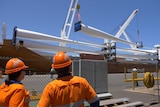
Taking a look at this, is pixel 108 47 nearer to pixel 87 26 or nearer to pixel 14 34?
pixel 87 26

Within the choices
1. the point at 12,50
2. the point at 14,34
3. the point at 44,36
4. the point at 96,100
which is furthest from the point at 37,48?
the point at 96,100

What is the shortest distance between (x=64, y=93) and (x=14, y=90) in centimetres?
56

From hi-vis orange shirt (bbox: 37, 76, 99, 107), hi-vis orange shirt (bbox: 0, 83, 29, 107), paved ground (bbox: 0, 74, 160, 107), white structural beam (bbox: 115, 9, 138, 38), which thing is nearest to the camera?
hi-vis orange shirt (bbox: 0, 83, 29, 107)

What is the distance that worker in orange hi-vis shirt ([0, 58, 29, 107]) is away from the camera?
96.0 inches

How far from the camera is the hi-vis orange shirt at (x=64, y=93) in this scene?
2.52 m

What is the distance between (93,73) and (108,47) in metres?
50.5

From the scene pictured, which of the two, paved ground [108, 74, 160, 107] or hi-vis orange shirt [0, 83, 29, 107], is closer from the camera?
hi-vis orange shirt [0, 83, 29, 107]

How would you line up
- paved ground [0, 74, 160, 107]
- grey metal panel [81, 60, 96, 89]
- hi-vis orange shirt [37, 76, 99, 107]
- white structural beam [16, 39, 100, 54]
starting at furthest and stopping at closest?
white structural beam [16, 39, 100, 54]
paved ground [0, 74, 160, 107]
grey metal panel [81, 60, 96, 89]
hi-vis orange shirt [37, 76, 99, 107]

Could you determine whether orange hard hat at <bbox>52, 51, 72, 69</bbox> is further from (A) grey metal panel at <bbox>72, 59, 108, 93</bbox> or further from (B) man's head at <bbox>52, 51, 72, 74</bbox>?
(A) grey metal panel at <bbox>72, 59, 108, 93</bbox>

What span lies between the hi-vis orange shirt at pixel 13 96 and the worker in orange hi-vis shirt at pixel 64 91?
199 millimetres

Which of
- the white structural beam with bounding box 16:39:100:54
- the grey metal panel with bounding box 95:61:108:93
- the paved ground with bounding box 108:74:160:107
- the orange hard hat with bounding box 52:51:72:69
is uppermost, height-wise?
the white structural beam with bounding box 16:39:100:54

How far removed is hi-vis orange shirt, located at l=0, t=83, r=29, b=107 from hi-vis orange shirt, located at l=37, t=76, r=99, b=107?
0.20 meters

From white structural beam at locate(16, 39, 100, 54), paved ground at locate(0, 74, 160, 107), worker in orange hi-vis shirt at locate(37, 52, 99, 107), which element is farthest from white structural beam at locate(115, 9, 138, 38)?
worker in orange hi-vis shirt at locate(37, 52, 99, 107)

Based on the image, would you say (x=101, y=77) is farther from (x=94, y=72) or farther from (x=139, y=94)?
(x=139, y=94)
